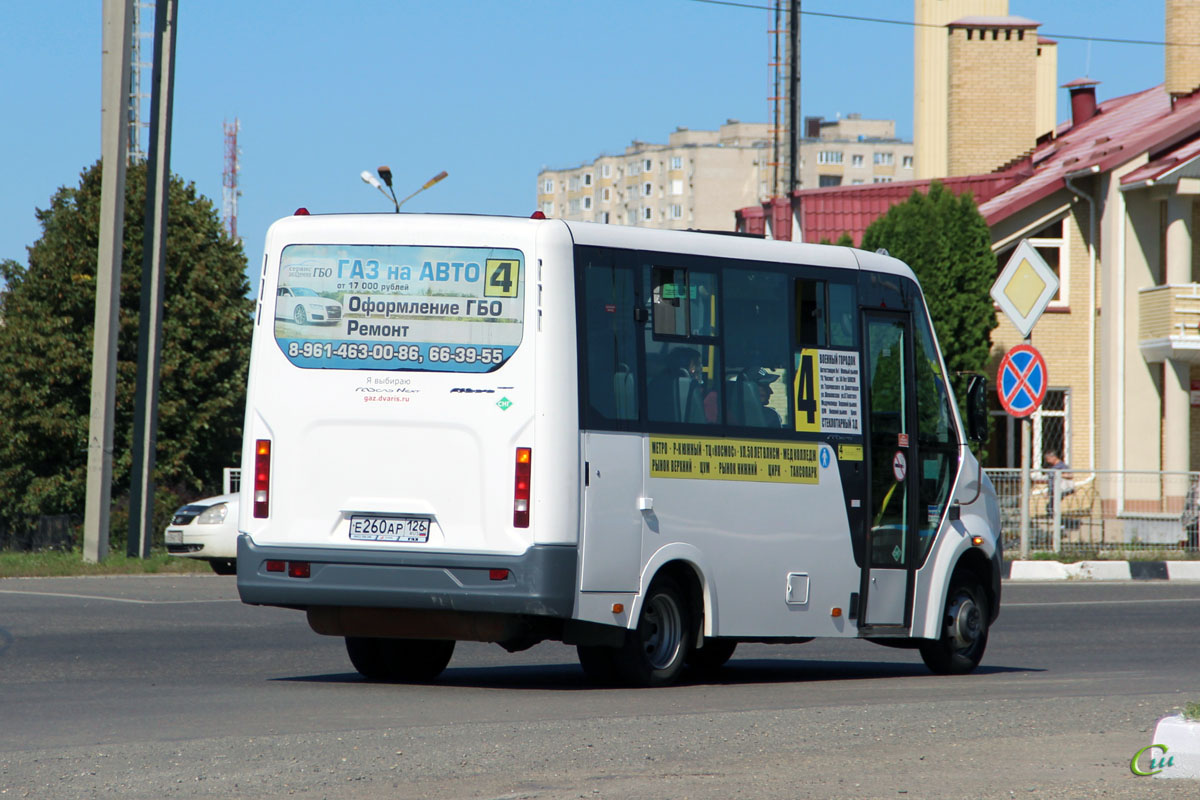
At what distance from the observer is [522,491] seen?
35.9 feet

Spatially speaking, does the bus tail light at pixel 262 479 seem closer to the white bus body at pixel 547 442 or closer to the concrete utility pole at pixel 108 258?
the white bus body at pixel 547 442

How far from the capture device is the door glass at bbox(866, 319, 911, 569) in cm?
1299

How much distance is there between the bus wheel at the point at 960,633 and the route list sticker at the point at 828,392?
1.58 metres

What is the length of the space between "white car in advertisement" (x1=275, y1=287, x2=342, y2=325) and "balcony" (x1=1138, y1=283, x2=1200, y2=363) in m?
27.7

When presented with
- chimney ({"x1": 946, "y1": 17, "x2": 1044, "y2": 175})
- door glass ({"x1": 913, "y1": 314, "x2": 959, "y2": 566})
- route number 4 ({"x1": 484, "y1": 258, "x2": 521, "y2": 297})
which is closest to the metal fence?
door glass ({"x1": 913, "y1": 314, "x2": 959, "y2": 566})

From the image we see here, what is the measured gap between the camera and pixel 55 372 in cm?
4541

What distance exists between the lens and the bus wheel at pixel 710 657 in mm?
13241

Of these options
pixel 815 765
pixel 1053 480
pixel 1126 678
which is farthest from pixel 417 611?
pixel 1053 480

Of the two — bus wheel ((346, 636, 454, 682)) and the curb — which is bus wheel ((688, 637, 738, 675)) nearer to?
bus wheel ((346, 636, 454, 682))

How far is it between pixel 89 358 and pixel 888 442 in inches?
1387

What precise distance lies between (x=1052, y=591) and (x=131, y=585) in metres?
10.8

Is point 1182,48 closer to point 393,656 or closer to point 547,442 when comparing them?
point 393,656

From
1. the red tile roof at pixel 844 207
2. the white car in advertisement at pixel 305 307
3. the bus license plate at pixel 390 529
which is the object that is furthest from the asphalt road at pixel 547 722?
the red tile roof at pixel 844 207

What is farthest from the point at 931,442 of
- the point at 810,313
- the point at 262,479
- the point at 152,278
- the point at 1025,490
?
the point at 152,278
